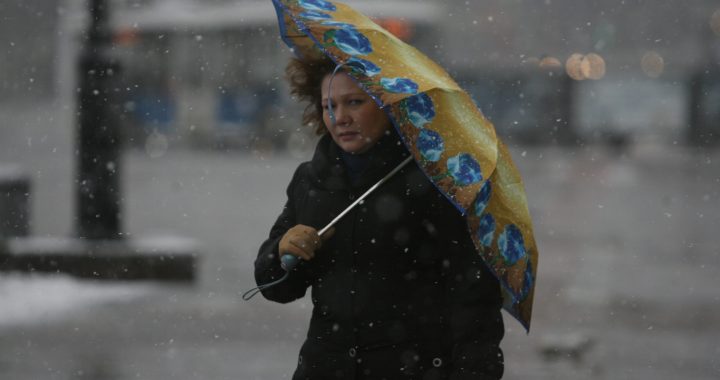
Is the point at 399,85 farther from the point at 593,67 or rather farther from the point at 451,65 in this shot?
the point at 593,67

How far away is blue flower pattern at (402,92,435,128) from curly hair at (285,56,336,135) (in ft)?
0.83

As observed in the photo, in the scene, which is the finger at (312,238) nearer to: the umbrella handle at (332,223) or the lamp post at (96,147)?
the umbrella handle at (332,223)

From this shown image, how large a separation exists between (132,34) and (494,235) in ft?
100

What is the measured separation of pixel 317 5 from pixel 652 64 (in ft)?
144

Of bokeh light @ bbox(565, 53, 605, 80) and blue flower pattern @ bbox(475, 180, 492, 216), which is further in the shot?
bokeh light @ bbox(565, 53, 605, 80)

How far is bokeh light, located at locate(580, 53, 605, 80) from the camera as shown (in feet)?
159

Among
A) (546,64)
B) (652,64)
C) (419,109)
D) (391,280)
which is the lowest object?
(652,64)

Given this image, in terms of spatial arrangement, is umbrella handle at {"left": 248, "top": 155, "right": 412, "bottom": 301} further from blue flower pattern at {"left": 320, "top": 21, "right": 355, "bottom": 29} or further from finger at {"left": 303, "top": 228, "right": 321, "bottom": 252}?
blue flower pattern at {"left": 320, "top": 21, "right": 355, "bottom": 29}

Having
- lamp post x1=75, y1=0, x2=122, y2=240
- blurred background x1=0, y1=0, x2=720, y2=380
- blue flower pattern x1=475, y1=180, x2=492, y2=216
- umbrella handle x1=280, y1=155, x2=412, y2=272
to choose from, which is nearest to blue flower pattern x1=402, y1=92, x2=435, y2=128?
umbrella handle x1=280, y1=155, x2=412, y2=272

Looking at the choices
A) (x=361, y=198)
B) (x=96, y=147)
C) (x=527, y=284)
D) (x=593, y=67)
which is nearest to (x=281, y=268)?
(x=361, y=198)

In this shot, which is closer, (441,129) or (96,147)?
(441,129)

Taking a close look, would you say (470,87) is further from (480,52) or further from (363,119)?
(363,119)

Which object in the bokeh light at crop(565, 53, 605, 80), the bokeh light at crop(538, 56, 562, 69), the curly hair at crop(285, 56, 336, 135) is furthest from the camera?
the bokeh light at crop(565, 53, 605, 80)

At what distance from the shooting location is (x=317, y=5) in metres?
3.16
